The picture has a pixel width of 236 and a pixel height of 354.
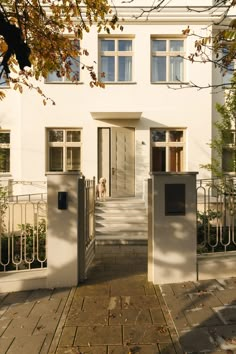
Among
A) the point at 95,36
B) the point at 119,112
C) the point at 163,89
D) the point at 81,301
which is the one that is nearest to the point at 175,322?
the point at 81,301

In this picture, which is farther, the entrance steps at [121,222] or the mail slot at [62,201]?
the entrance steps at [121,222]

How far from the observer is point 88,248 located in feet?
20.9

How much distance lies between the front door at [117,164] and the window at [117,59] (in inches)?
86.3

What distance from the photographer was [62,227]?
5.38m

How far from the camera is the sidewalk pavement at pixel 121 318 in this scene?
11.6ft

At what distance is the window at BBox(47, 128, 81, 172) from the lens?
13.5 m

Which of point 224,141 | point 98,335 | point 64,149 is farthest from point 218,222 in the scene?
point 64,149

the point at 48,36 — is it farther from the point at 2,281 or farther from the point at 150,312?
the point at 150,312

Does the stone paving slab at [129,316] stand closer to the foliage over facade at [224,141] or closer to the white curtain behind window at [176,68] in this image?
the foliage over facade at [224,141]

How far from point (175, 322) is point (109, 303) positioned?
3.44 ft

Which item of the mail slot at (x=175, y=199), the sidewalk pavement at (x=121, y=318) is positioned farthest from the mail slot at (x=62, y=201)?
the mail slot at (x=175, y=199)

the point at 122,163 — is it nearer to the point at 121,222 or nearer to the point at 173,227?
the point at 121,222

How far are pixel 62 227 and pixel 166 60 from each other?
34.1ft

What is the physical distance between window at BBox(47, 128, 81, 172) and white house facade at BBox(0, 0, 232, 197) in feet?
0.13
